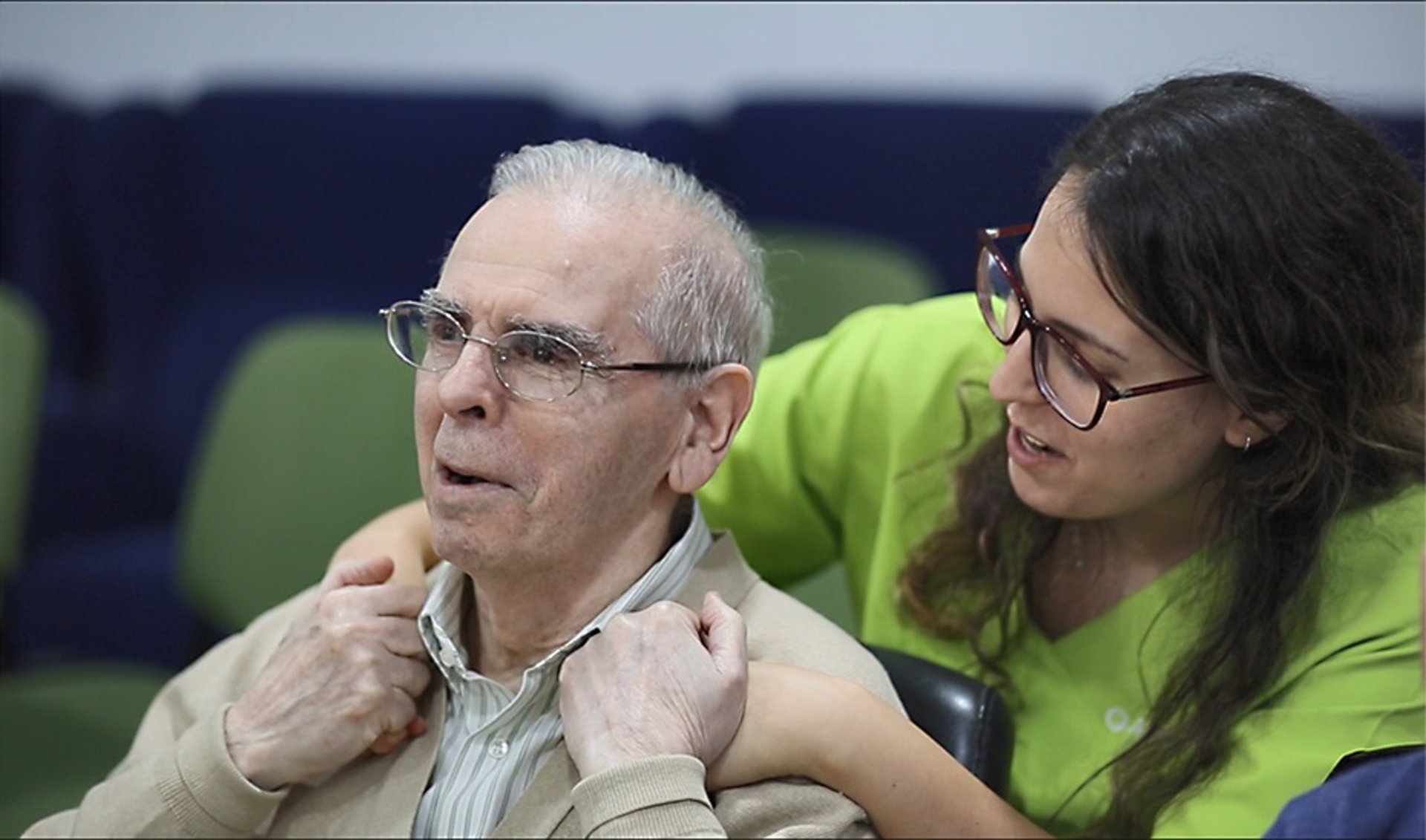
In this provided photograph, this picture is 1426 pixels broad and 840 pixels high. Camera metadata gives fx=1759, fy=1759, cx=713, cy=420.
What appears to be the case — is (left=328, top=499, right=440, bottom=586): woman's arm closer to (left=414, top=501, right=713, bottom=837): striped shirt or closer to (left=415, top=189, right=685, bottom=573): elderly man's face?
(left=414, top=501, right=713, bottom=837): striped shirt

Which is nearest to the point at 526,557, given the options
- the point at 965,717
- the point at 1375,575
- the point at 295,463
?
the point at 965,717

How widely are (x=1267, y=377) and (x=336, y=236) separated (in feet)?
9.12

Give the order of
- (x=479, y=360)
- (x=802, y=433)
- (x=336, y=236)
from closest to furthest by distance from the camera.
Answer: (x=479, y=360) < (x=802, y=433) < (x=336, y=236)

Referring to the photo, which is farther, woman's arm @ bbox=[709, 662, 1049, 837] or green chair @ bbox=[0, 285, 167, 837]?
green chair @ bbox=[0, 285, 167, 837]

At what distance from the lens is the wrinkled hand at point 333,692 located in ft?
5.35

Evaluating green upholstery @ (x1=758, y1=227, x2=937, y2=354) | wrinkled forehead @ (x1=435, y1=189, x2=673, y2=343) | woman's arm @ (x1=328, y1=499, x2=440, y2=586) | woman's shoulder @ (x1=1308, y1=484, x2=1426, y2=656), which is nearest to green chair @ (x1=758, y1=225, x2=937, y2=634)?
green upholstery @ (x1=758, y1=227, x2=937, y2=354)

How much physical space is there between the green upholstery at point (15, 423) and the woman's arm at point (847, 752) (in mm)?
1427

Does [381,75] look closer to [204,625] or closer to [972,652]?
[204,625]

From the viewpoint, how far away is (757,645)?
5.36ft

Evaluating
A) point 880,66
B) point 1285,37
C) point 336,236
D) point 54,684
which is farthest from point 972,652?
point 336,236

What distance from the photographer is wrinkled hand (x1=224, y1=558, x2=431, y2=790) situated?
1.63 metres

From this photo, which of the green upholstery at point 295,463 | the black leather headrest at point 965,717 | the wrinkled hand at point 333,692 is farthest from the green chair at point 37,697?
the black leather headrest at point 965,717

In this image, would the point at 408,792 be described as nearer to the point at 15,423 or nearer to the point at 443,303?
the point at 443,303

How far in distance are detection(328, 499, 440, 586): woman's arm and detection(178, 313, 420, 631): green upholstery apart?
0.54 metres
